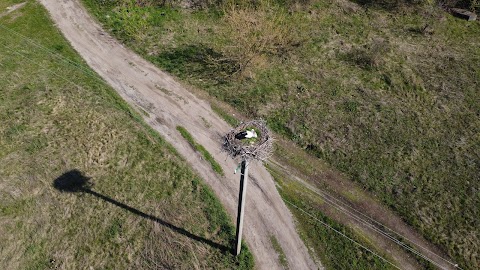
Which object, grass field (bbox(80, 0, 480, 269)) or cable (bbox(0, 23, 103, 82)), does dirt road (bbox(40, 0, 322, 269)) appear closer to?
cable (bbox(0, 23, 103, 82))

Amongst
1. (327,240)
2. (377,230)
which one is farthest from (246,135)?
(377,230)

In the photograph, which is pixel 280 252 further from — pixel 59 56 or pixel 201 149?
pixel 59 56

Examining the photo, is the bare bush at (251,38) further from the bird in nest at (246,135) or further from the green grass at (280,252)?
the bird in nest at (246,135)

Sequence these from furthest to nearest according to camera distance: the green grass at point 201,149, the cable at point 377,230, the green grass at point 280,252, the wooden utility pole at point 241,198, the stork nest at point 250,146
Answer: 1. the green grass at point 201,149
2. the cable at point 377,230
3. the green grass at point 280,252
4. the wooden utility pole at point 241,198
5. the stork nest at point 250,146

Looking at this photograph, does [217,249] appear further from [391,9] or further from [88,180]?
[391,9]

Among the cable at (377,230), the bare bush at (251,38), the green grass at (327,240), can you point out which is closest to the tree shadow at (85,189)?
the green grass at (327,240)

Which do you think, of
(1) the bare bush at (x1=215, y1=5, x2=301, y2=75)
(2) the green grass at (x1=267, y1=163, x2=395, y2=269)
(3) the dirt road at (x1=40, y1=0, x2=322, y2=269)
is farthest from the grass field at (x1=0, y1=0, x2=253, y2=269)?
(1) the bare bush at (x1=215, y1=5, x2=301, y2=75)

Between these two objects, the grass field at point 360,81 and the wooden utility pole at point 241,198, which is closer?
the wooden utility pole at point 241,198
